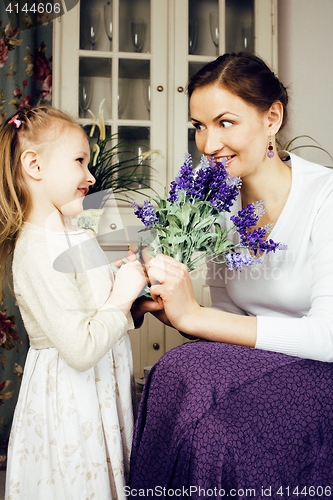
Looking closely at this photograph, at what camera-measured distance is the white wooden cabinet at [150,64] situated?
2.11 m

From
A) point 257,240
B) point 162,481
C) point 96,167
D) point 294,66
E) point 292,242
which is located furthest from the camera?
point 294,66

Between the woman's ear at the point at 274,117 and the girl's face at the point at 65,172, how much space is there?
60 centimetres

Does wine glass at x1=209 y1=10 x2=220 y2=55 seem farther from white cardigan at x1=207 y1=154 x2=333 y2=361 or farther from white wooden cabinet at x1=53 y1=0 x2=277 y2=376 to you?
white cardigan at x1=207 y1=154 x2=333 y2=361

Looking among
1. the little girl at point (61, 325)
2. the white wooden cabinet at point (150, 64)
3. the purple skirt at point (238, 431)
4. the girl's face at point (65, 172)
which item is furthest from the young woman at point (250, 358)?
the white wooden cabinet at point (150, 64)

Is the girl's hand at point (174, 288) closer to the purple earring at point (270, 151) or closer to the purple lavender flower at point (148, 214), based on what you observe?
the purple lavender flower at point (148, 214)

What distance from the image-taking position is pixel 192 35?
2.21 metres

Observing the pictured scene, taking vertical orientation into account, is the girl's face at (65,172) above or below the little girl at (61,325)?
above

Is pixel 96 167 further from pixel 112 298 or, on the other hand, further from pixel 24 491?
pixel 24 491

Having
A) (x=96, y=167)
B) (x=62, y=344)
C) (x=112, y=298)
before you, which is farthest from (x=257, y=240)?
(x=96, y=167)

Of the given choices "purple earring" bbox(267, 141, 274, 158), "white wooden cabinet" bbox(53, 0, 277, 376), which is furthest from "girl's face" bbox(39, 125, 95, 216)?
"white wooden cabinet" bbox(53, 0, 277, 376)

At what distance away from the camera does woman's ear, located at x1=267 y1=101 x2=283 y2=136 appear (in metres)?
1.20

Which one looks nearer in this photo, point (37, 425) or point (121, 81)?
point (37, 425)

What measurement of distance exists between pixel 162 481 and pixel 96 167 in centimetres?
150

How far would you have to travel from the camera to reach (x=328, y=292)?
0.90 meters
